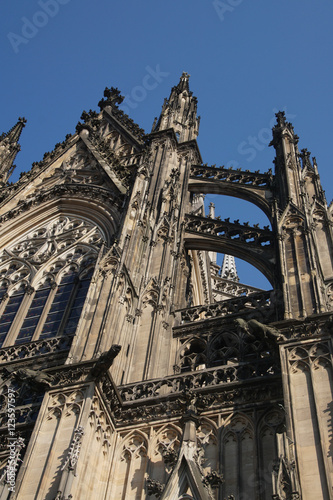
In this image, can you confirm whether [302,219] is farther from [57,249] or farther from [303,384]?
[57,249]

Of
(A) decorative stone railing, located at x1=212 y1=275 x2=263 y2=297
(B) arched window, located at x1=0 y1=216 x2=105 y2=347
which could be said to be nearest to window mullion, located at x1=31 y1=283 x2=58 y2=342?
(B) arched window, located at x1=0 y1=216 x2=105 y2=347

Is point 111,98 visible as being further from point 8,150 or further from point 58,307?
→ point 58,307

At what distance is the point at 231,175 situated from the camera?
22734 millimetres

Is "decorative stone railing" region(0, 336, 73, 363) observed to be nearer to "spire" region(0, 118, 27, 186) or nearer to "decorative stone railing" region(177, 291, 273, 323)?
"decorative stone railing" region(177, 291, 273, 323)

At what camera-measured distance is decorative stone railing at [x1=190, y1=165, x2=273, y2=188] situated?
21.8m

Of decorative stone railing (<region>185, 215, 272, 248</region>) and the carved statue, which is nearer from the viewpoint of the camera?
the carved statue

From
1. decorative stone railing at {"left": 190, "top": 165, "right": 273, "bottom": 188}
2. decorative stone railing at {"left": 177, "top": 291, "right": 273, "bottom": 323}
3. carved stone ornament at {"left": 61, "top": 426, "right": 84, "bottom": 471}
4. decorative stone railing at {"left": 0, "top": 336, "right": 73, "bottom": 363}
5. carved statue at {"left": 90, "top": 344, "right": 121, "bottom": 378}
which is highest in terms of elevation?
decorative stone railing at {"left": 190, "top": 165, "right": 273, "bottom": 188}

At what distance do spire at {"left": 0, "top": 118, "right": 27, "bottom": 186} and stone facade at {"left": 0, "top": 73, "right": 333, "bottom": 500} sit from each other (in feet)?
12.2

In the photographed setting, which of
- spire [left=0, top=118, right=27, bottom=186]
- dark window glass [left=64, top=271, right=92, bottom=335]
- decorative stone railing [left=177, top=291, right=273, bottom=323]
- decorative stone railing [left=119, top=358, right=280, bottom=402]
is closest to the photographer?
decorative stone railing [left=119, top=358, right=280, bottom=402]

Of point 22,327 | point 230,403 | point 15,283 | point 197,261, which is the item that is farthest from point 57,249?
point 230,403

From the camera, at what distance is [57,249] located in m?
21.1

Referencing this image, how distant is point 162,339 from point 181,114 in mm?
13606

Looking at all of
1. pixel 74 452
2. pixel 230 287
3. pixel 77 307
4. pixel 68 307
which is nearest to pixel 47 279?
pixel 68 307

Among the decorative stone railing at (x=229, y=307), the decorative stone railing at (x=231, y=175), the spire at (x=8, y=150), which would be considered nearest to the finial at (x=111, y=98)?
the spire at (x=8, y=150)
